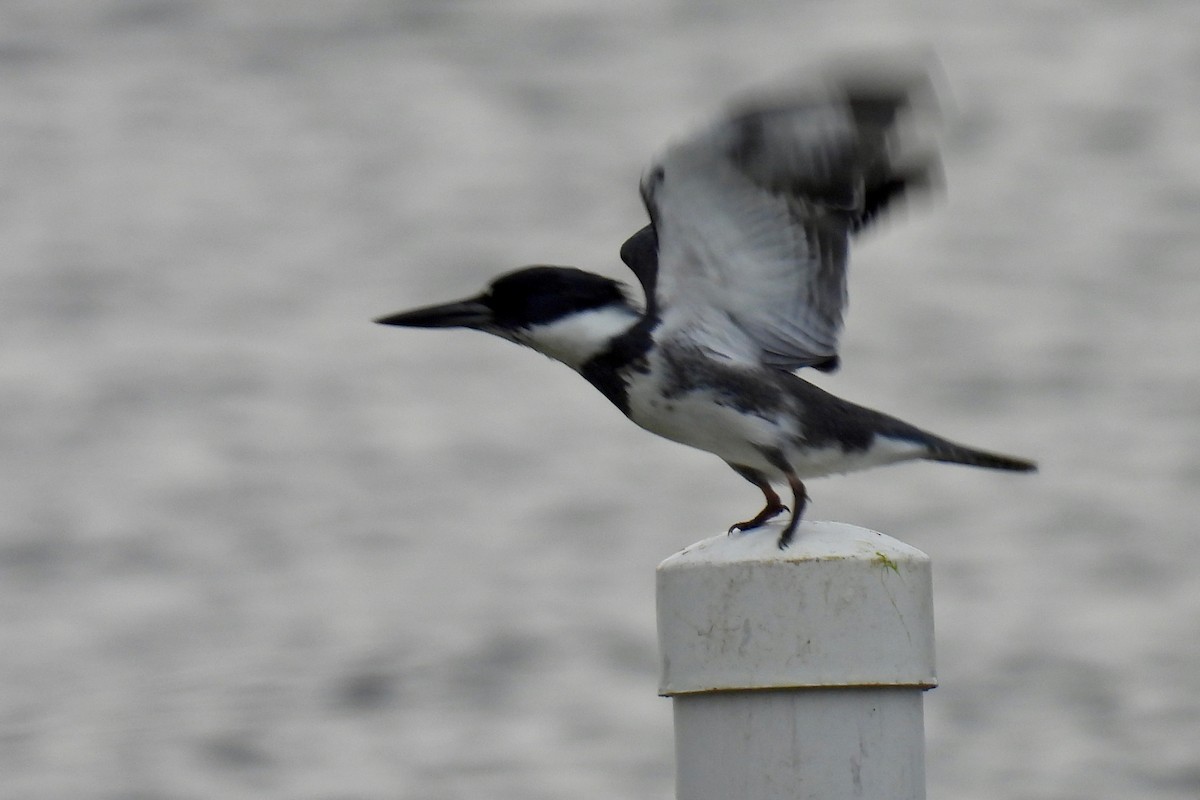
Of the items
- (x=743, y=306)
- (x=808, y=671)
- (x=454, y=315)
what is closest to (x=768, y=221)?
(x=743, y=306)

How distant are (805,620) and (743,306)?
1.17 meters

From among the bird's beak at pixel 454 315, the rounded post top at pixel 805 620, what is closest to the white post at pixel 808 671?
the rounded post top at pixel 805 620

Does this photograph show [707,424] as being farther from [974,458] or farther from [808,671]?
[808,671]

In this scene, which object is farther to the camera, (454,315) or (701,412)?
(454,315)

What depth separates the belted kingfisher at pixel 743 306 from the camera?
9.21 ft

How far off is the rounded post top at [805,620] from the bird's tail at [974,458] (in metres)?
1.21

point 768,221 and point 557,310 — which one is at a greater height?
point 768,221

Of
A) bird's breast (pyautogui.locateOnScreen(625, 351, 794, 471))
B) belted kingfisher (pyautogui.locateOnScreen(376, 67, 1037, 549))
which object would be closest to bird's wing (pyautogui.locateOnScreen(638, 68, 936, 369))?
belted kingfisher (pyautogui.locateOnScreen(376, 67, 1037, 549))

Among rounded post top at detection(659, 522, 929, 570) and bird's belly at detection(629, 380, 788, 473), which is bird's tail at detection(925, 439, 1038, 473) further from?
rounded post top at detection(659, 522, 929, 570)

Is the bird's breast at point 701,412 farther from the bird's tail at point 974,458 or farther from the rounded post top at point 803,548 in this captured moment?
the rounded post top at point 803,548

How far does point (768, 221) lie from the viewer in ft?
9.74

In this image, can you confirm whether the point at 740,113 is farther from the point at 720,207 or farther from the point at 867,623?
the point at 867,623

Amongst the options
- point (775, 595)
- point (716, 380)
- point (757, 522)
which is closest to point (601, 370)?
point (716, 380)

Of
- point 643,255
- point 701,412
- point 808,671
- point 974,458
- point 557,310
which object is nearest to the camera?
point 808,671
